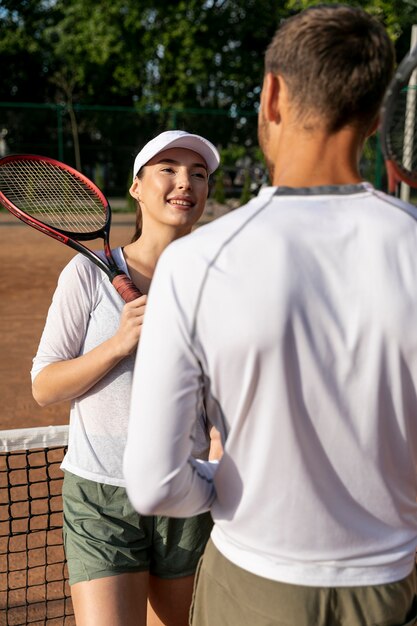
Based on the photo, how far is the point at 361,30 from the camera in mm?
1145

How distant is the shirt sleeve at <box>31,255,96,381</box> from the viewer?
1952mm

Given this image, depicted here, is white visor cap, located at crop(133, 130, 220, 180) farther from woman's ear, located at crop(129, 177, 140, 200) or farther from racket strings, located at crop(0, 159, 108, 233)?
racket strings, located at crop(0, 159, 108, 233)

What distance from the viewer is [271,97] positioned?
3.91 feet

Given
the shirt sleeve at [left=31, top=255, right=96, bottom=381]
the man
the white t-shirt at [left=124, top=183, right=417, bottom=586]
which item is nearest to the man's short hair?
the man

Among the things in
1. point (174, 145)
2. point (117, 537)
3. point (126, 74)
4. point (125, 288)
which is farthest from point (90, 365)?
point (126, 74)

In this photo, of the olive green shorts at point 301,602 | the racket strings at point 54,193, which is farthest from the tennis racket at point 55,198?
the olive green shorts at point 301,602

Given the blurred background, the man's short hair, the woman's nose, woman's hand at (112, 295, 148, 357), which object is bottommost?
the blurred background

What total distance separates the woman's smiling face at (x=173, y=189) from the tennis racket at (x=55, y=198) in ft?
0.62

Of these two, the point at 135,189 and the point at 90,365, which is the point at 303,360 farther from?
the point at 135,189

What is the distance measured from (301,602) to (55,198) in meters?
1.98

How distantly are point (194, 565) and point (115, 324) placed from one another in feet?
2.23

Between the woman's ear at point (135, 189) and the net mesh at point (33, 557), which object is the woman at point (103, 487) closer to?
the woman's ear at point (135, 189)

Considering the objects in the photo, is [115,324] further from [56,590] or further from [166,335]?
[56,590]

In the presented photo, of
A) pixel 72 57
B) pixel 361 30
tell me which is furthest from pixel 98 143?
pixel 361 30
